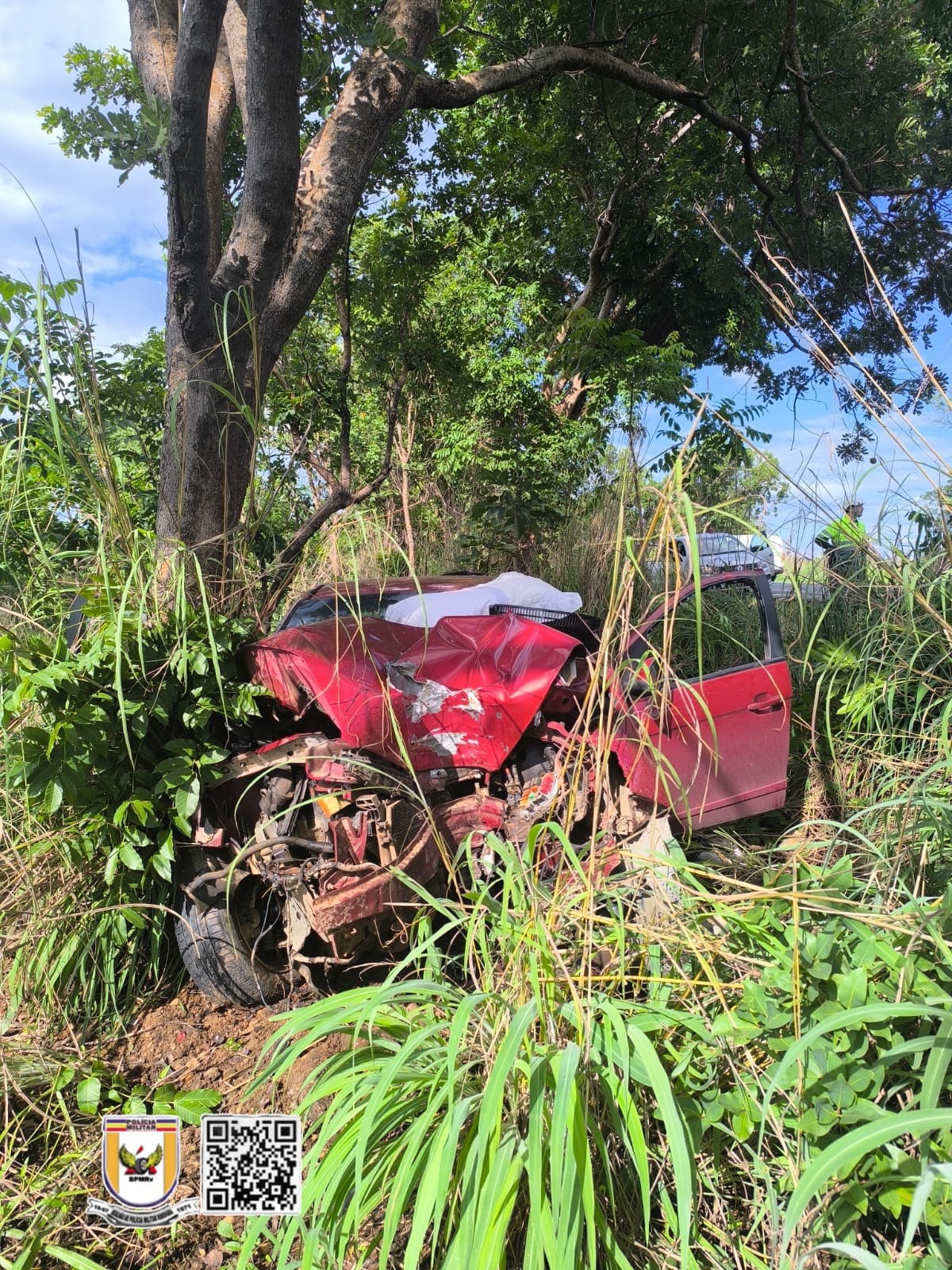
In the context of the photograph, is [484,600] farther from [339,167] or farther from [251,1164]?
[251,1164]

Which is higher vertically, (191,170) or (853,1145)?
(191,170)

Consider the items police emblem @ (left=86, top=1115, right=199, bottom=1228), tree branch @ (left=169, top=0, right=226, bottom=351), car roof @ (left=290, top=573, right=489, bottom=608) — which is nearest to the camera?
police emblem @ (left=86, top=1115, right=199, bottom=1228)

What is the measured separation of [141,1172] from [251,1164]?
458 mm

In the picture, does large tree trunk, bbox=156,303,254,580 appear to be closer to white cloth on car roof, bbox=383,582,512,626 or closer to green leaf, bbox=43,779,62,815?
green leaf, bbox=43,779,62,815

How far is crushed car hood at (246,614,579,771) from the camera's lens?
2.61 metres

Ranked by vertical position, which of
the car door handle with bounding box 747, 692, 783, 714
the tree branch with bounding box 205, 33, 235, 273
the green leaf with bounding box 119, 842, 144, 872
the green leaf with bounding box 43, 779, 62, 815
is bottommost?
the green leaf with bounding box 119, 842, 144, 872

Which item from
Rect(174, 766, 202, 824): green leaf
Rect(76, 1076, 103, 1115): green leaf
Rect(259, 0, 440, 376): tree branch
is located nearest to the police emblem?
Rect(76, 1076, 103, 1115): green leaf

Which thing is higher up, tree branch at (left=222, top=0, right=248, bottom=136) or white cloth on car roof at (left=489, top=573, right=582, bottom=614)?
tree branch at (left=222, top=0, right=248, bottom=136)

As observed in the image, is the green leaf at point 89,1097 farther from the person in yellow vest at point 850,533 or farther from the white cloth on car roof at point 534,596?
the person in yellow vest at point 850,533

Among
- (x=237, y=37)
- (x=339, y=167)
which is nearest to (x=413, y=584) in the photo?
(x=339, y=167)

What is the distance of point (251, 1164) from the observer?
5.78 ft

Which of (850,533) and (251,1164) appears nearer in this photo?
(251,1164)

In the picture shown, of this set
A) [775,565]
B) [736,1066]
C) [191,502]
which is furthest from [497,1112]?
[775,565]

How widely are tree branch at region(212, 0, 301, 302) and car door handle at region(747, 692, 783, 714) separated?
2897 millimetres
